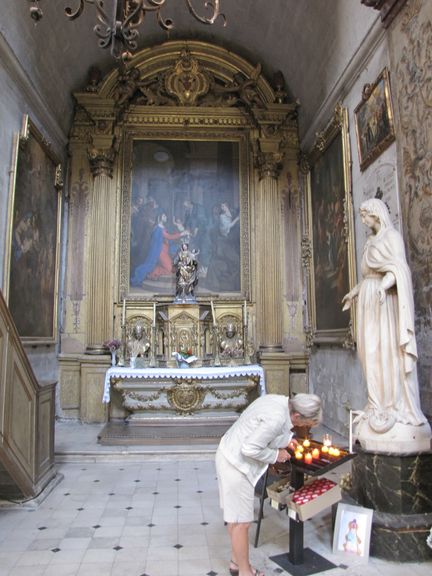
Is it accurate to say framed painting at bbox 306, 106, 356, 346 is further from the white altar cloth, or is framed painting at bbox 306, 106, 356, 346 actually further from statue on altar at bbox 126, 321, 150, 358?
statue on altar at bbox 126, 321, 150, 358

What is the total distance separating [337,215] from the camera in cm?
811

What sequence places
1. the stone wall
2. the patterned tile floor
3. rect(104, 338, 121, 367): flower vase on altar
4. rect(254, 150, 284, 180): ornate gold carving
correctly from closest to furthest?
the patterned tile floor, the stone wall, rect(104, 338, 121, 367): flower vase on altar, rect(254, 150, 284, 180): ornate gold carving

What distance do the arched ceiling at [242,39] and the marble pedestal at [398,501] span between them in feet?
17.2

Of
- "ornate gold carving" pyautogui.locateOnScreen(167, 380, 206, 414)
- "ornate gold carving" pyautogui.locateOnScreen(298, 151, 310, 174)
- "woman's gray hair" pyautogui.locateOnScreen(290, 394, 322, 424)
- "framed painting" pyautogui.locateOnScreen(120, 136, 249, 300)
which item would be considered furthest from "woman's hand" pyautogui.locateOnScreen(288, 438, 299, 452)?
"ornate gold carving" pyautogui.locateOnScreen(298, 151, 310, 174)

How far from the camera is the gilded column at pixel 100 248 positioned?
9.71 m

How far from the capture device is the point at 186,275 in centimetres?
959

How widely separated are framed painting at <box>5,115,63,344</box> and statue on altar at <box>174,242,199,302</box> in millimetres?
2405

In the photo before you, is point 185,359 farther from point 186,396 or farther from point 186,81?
point 186,81

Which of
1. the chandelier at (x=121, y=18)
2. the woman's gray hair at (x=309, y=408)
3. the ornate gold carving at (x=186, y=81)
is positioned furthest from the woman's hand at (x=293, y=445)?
the ornate gold carving at (x=186, y=81)

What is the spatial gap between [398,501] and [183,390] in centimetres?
517

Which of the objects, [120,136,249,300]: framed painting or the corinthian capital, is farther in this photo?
[120,136,249,300]: framed painting

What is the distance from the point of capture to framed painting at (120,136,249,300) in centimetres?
1014

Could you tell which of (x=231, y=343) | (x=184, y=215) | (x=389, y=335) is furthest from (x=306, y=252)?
(x=389, y=335)

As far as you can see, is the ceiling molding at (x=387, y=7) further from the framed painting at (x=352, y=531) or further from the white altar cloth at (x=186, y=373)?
the white altar cloth at (x=186, y=373)
